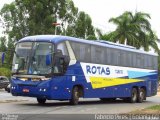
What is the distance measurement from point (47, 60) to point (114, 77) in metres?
6.78

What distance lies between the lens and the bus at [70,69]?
21.7 meters

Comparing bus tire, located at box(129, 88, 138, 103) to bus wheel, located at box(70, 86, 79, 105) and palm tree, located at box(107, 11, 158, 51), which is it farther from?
palm tree, located at box(107, 11, 158, 51)

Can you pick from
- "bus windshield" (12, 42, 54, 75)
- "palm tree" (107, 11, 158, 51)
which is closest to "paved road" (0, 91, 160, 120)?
"bus windshield" (12, 42, 54, 75)

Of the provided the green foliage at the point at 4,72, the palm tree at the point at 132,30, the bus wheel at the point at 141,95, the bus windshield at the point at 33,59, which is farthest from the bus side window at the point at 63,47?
the green foliage at the point at 4,72

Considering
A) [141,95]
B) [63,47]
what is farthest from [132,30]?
[63,47]

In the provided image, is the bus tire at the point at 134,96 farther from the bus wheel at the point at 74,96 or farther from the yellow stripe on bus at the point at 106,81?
the bus wheel at the point at 74,96

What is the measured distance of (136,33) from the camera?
57250 mm

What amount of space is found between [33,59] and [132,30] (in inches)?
1430

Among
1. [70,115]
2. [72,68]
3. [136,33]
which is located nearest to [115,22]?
[136,33]

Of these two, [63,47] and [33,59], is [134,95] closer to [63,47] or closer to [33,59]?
[63,47]

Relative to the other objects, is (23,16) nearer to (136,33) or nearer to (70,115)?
(136,33)

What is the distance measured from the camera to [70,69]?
901 inches

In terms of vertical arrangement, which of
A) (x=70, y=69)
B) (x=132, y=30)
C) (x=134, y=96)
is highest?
(x=132, y=30)

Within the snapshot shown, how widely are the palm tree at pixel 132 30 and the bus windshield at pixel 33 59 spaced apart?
35023mm
